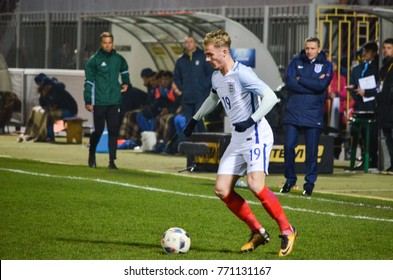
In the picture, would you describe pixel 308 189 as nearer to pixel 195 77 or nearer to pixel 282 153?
pixel 282 153

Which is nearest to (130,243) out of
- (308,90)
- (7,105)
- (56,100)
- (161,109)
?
(308,90)

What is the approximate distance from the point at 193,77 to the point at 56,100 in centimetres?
735

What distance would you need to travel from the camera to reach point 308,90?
1720cm

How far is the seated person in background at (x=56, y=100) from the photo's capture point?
29672mm

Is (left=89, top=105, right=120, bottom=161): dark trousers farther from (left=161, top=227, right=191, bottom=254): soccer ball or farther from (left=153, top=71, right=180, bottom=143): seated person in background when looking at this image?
(left=161, top=227, right=191, bottom=254): soccer ball

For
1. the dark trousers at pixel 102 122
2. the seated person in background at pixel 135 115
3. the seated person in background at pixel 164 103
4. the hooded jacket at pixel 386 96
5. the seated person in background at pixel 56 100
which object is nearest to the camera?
the hooded jacket at pixel 386 96

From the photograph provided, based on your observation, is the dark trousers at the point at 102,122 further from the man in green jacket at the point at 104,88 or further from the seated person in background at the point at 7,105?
the seated person in background at the point at 7,105

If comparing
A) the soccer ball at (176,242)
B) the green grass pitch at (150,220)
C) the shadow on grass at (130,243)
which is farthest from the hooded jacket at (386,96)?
the soccer ball at (176,242)

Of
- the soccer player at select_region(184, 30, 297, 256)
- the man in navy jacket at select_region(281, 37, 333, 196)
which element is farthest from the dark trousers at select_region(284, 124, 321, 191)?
the soccer player at select_region(184, 30, 297, 256)

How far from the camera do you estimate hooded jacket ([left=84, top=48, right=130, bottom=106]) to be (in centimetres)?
2077

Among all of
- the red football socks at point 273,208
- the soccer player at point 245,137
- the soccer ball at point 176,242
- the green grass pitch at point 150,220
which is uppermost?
the soccer player at point 245,137

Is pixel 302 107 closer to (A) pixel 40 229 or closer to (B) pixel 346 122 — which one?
(A) pixel 40 229

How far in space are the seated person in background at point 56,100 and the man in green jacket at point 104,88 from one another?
850 centimetres

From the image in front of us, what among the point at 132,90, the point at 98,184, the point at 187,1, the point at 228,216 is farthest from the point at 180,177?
the point at 187,1
